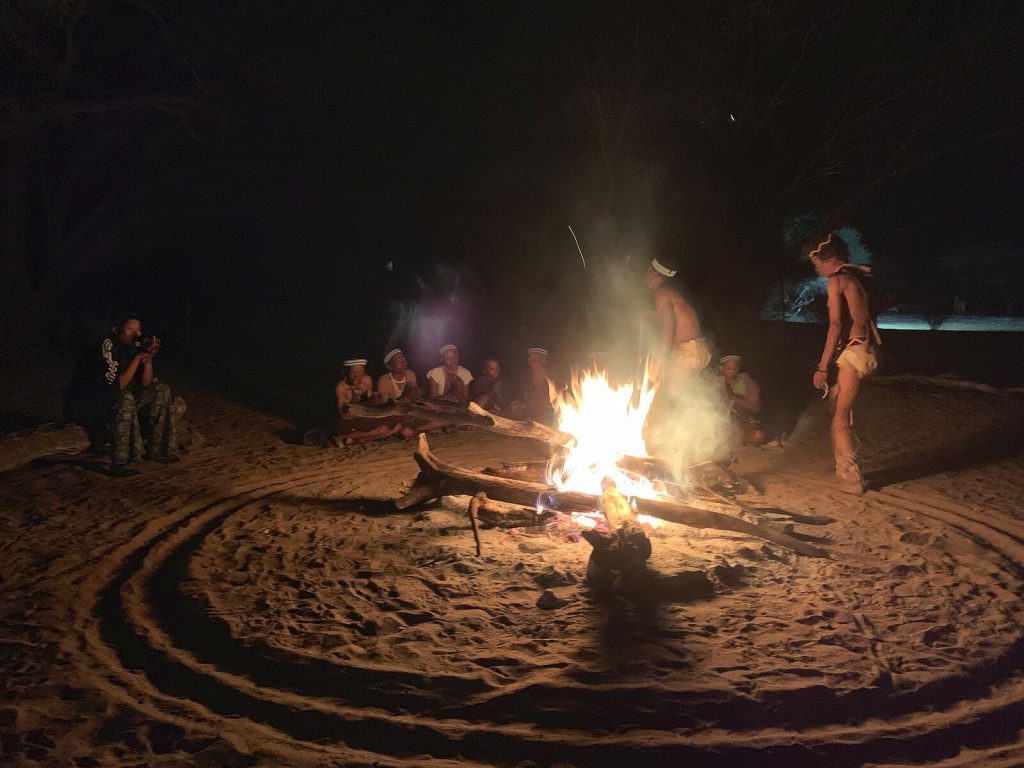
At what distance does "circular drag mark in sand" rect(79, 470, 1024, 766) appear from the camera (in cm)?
332

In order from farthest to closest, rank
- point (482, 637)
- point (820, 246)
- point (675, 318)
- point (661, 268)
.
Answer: point (675, 318) < point (661, 268) < point (820, 246) < point (482, 637)

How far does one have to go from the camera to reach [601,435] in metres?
7.02

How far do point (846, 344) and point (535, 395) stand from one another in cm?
411

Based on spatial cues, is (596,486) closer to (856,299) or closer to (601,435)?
(601,435)

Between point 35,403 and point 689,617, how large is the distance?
33.4ft

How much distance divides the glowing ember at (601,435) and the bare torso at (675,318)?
673 mm

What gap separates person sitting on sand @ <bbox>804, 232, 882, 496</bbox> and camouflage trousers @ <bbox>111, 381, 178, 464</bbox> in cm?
641

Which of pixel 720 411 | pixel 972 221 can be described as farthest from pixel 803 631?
pixel 972 221

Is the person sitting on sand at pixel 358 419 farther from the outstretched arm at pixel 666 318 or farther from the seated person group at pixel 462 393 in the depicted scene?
the outstretched arm at pixel 666 318

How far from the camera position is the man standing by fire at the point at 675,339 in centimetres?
780

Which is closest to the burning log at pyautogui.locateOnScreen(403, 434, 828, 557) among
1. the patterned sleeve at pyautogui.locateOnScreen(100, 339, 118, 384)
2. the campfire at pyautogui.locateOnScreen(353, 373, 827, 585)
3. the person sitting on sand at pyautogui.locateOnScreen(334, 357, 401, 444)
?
the campfire at pyautogui.locateOnScreen(353, 373, 827, 585)

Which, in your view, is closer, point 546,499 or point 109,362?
point 546,499

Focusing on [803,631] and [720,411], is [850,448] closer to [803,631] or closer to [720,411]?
[720,411]

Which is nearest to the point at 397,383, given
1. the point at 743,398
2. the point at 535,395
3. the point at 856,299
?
the point at 535,395
